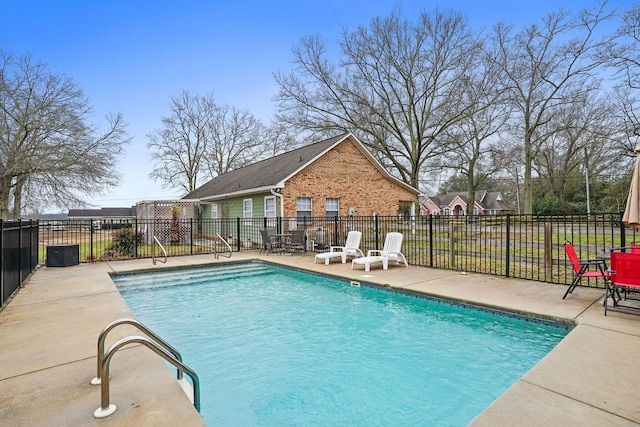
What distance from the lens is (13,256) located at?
6.45 metres

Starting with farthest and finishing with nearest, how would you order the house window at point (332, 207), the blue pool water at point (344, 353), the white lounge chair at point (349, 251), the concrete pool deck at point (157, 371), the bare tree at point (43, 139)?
1. the house window at point (332, 207)
2. the bare tree at point (43, 139)
3. the white lounge chair at point (349, 251)
4. the blue pool water at point (344, 353)
5. the concrete pool deck at point (157, 371)

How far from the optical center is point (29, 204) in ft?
60.3

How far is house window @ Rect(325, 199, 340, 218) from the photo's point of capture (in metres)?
17.4

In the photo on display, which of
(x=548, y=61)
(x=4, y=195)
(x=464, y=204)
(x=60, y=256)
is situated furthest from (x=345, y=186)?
(x=464, y=204)

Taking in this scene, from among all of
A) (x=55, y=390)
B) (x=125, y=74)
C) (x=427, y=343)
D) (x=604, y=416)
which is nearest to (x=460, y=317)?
(x=427, y=343)

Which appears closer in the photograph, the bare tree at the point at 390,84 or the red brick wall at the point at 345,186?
the red brick wall at the point at 345,186

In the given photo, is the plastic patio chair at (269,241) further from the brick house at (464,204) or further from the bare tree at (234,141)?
the brick house at (464,204)

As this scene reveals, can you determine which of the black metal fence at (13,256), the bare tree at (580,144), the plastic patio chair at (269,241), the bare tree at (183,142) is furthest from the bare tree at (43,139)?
the bare tree at (580,144)

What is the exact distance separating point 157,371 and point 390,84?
80.7 ft

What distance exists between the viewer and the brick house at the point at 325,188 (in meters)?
15.9

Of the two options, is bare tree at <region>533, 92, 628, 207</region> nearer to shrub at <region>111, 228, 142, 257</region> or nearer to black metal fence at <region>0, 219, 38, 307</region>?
shrub at <region>111, 228, 142, 257</region>

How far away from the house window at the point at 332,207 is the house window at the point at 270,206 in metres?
2.88

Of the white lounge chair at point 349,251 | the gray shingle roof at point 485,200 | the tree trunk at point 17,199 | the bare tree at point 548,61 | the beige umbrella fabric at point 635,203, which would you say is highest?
the bare tree at point 548,61

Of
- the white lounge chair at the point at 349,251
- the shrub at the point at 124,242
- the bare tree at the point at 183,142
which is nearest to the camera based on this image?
the white lounge chair at the point at 349,251
